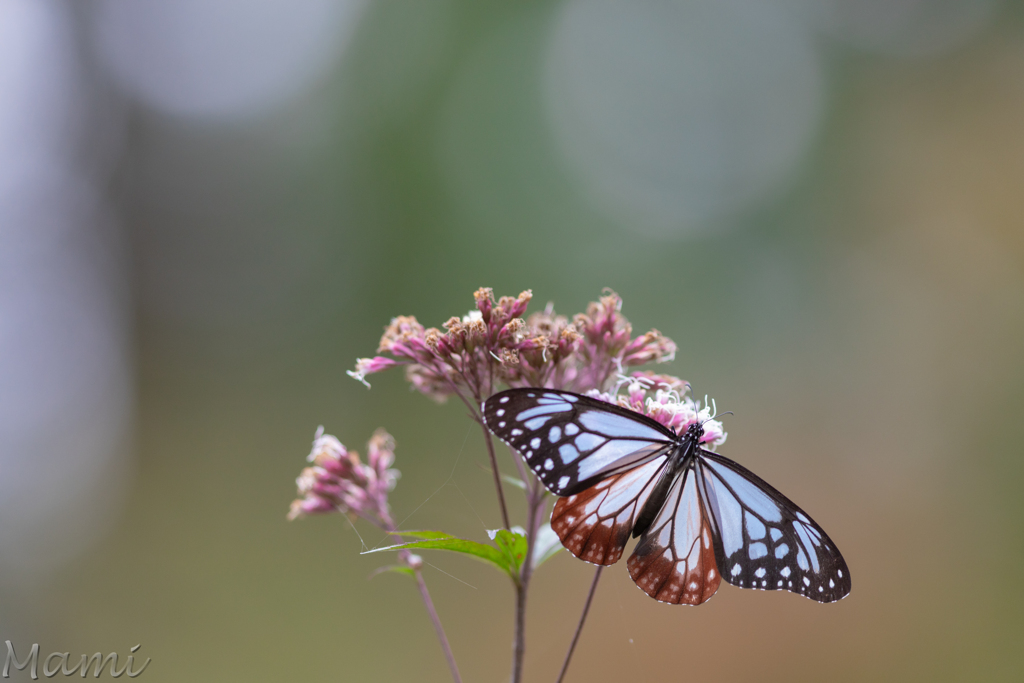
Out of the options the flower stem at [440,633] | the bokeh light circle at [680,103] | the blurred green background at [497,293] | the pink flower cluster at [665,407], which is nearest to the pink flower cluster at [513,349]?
the pink flower cluster at [665,407]

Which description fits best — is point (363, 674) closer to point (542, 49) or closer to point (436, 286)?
point (436, 286)

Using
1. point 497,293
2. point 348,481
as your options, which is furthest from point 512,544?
point 497,293

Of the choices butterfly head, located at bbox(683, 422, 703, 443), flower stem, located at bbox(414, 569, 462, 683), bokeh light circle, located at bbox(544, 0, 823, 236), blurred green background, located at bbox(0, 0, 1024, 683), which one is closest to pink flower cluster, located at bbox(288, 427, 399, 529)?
flower stem, located at bbox(414, 569, 462, 683)

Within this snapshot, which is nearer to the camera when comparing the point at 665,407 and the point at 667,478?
the point at 667,478

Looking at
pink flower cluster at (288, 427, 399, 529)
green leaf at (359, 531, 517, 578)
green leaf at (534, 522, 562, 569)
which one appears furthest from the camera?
Result: pink flower cluster at (288, 427, 399, 529)

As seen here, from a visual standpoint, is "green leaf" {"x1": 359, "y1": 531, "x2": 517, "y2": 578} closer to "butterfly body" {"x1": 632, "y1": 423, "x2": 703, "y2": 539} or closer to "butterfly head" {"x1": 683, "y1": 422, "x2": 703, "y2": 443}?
"butterfly body" {"x1": 632, "y1": 423, "x2": 703, "y2": 539}

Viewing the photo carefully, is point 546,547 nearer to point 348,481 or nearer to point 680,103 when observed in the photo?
point 348,481
